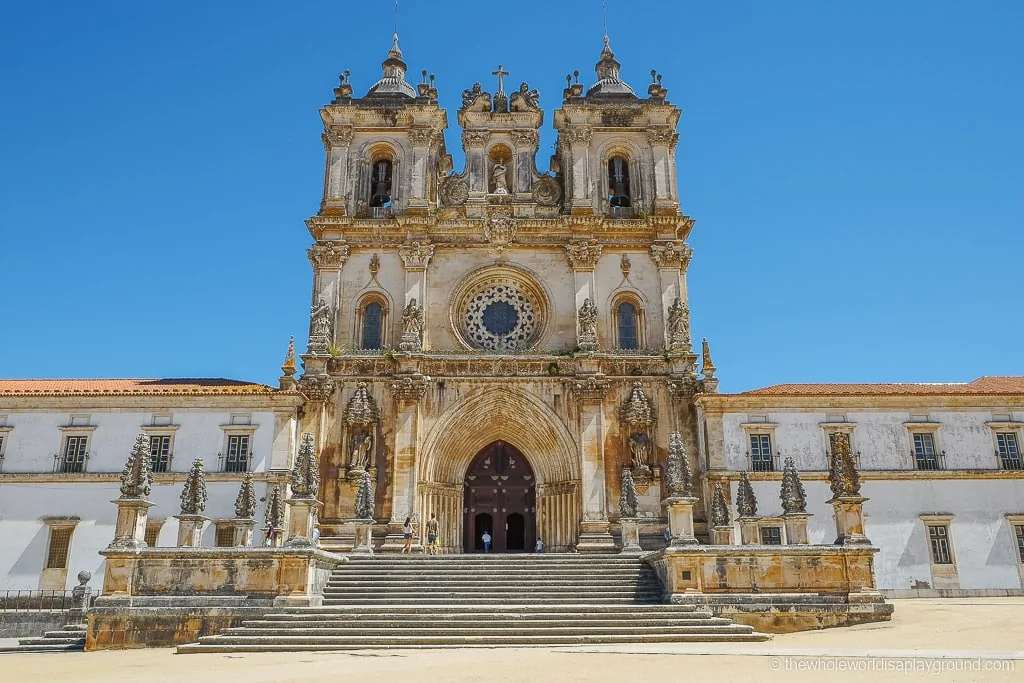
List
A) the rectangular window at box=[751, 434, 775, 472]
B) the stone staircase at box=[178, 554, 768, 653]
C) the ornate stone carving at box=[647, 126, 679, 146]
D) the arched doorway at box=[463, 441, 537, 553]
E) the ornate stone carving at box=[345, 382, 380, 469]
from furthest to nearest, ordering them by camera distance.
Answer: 1. the ornate stone carving at box=[647, 126, 679, 146]
2. the arched doorway at box=[463, 441, 537, 553]
3. the ornate stone carving at box=[345, 382, 380, 469]
4. the rectangular window at box=[751, 434, 775, 472]
5. the stone staircase at box=[178, 554, 768, 653]

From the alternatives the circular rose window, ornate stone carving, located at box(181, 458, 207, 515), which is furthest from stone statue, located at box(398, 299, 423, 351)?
ornate stone carving, located at box(181, 458, 207, 515)

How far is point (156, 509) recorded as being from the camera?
26.7 meters

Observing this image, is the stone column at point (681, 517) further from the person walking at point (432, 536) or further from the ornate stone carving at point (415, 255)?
the ornate stone carving at point (415, 255)

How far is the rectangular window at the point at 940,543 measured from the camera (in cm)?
2642

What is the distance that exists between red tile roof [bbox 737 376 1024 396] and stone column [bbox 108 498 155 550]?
2003cm

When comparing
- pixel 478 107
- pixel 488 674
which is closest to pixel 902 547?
pixel 488 674

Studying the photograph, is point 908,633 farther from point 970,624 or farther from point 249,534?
point 249,534

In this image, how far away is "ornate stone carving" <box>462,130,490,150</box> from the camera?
32.8 metres

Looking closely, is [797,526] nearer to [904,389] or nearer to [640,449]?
[640,449]

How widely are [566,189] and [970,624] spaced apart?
71.2ft

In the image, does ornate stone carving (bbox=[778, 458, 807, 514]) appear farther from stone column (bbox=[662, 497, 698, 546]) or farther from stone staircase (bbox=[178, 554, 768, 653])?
stone column (bbox=[662, 497, 698, 546])

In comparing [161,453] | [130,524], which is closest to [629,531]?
[130,524]

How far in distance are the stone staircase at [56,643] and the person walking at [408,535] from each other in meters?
9.58

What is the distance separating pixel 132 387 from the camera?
95.1 feet
